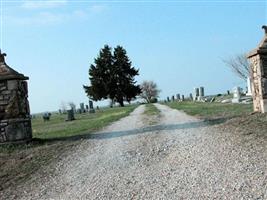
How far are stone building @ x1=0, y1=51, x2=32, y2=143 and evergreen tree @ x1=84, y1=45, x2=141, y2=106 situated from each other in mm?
50072

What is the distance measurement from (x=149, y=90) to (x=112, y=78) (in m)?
19.1

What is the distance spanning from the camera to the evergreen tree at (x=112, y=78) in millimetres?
64812

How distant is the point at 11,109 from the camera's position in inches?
549

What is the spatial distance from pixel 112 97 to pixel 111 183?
5806cm

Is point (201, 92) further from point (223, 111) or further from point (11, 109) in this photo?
point (11, 109)

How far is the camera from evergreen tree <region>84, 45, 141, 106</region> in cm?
6481

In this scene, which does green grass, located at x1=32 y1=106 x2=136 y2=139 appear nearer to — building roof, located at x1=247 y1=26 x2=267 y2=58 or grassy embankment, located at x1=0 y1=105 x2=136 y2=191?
grassy embankment, located at x1=0 y1=105 x2=136 y2=191

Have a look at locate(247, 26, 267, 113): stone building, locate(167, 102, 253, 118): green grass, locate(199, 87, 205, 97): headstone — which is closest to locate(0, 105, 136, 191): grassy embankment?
locate(167, 102, 253, 118): green grass

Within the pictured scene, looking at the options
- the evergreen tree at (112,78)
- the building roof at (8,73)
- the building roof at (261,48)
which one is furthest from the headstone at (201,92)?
the building roof at (8,73)

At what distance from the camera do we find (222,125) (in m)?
13.5

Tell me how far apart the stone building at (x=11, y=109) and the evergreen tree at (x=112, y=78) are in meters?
50.1

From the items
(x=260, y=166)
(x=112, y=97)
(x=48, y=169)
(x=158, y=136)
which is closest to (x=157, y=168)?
(x=260, y=166)

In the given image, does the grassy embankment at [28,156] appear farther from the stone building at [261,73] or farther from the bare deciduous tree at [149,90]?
→ the bare deciduous tree at [149,90]

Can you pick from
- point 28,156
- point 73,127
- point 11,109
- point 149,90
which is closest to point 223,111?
point 73,127
